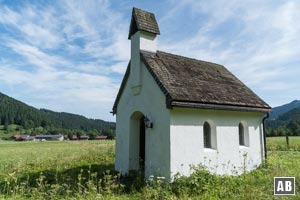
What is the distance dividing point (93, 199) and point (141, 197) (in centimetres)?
184

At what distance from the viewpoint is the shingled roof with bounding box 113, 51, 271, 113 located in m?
10.0

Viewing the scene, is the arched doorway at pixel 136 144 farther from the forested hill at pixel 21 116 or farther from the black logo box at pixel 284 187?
the forested hill at pixel 21 116

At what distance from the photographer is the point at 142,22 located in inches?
461

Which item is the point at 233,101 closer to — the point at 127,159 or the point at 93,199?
the point at 127,159

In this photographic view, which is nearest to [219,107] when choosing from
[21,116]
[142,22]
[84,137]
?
[142,22]

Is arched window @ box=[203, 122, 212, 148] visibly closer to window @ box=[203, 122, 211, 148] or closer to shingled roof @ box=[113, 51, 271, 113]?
window @ box=[203, 122, 211, 148]

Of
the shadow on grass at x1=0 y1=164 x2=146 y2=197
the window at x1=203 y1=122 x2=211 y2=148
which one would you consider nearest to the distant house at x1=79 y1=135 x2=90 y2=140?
the shadow on grass at x1=0 y1=164 x2=146 y2=197

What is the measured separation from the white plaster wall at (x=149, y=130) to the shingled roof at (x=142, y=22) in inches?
77.0

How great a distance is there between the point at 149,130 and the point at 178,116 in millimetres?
1649

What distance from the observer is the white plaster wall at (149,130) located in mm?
9633

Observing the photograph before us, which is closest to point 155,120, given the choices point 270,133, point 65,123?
point 270,133

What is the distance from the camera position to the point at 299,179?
355 inches

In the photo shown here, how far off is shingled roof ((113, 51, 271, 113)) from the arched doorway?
6.43 feet

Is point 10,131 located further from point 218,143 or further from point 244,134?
point 218,143
